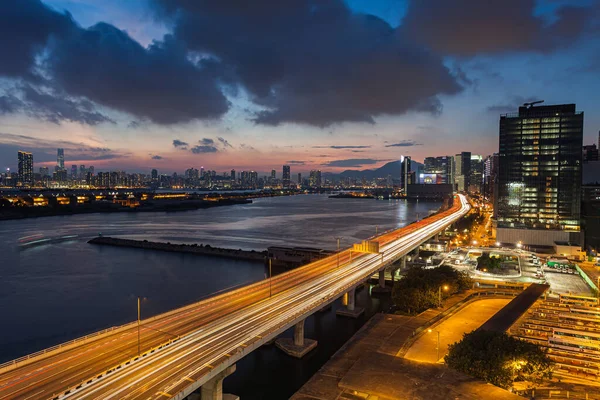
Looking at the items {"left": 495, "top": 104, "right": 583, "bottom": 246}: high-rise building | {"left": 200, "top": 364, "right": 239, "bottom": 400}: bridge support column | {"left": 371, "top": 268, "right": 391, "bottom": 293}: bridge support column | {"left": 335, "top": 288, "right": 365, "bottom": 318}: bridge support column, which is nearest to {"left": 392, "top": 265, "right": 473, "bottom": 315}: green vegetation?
{"left": 335, "top": 288, "right": 365, "bottom": 318}: bridge support column

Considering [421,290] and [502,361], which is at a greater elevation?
[502,361]

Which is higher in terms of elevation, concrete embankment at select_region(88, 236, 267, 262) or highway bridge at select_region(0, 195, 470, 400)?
highway bridge at select_region(0, 195, 470, 400)

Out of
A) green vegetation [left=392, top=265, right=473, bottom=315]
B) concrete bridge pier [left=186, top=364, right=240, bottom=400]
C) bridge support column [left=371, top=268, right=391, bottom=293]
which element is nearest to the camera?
concrete bridge pier [left=186, top=364, right=240, bottom=400]

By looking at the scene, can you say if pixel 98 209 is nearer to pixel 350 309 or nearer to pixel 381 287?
pixel 381 287

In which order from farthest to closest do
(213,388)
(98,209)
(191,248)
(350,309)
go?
(98,209) < (191,248) < (350,309) < (213,388)

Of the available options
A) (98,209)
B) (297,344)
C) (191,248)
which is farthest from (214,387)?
(98,209)

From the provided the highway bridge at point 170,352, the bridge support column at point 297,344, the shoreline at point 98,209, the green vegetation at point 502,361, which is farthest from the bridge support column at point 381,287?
the shoreline at point 98,209

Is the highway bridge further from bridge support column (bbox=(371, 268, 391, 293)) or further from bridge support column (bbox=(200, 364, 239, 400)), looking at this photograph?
bridge support column (bbox=(371, 268, 391, 293))
